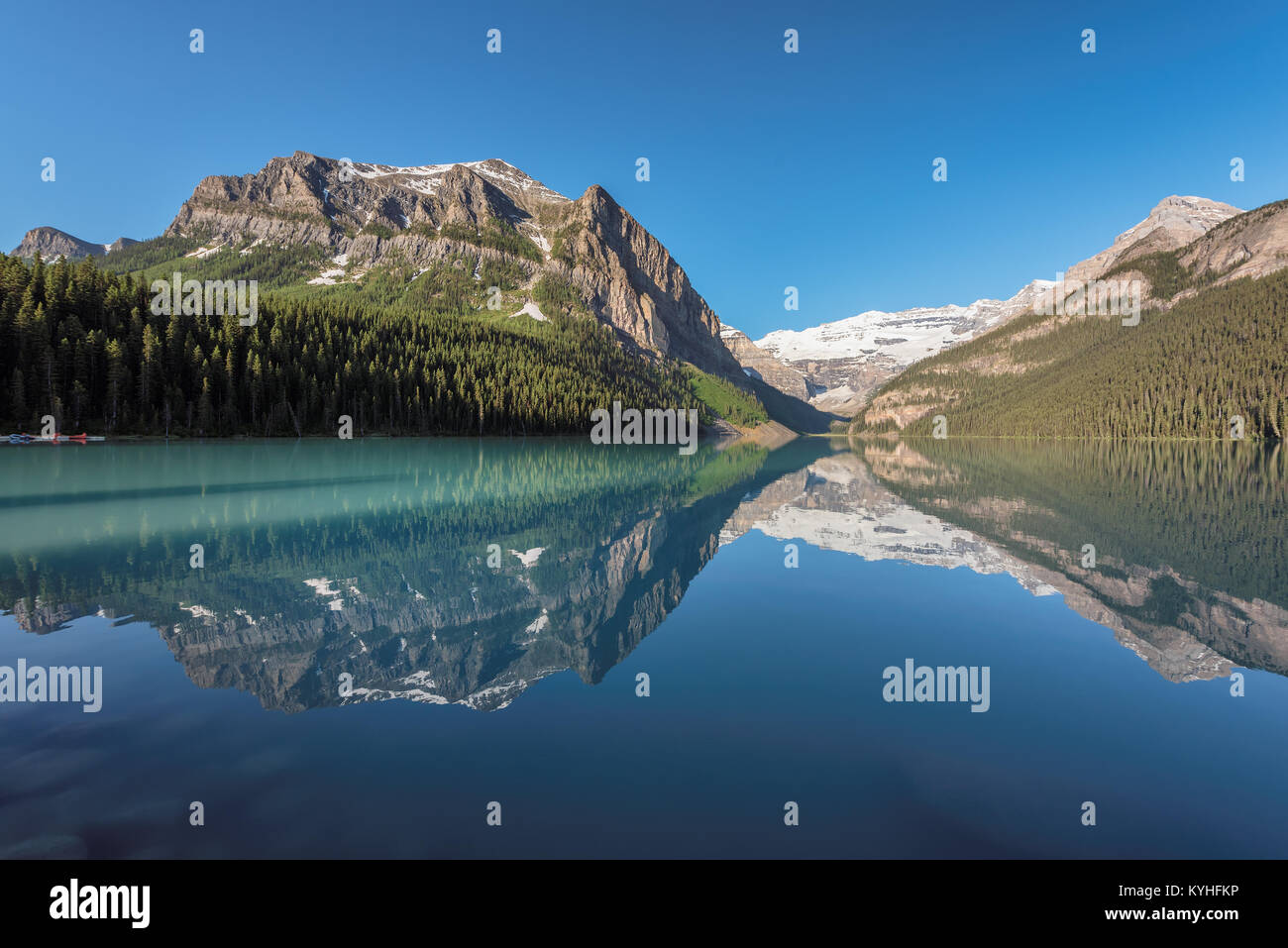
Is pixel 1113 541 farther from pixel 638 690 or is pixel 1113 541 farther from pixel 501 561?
pixel 501 561

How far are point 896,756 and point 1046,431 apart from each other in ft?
673

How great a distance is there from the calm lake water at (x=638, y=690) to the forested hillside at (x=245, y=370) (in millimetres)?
76783

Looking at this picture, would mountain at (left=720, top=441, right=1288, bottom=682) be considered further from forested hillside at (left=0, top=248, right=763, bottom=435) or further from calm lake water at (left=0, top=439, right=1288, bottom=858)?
forested hillside at (left=0, top=248, right=763, bottom=435)

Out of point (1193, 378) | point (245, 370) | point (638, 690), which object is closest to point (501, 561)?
point (638, 690)

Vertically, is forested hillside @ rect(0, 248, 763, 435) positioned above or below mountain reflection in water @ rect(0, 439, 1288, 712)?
above

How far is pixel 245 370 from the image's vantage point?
3750 inches

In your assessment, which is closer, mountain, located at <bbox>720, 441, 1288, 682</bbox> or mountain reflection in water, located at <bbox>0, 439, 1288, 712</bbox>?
mountain reflection in water, located at <bbox>0, 439, 1288, 712</bbox>

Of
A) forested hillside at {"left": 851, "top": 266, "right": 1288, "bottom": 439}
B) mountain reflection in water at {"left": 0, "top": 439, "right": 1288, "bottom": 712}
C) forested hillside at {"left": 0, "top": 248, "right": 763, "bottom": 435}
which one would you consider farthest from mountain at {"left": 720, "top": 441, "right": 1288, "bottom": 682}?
forested hillside at {"left": 851, "top": 266, "right": 1288, "bottom": 439}

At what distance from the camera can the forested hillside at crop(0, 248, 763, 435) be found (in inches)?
3044

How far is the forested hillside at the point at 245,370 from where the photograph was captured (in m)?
77.3

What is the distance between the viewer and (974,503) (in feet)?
112

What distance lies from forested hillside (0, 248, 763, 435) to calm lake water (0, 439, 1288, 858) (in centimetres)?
7678

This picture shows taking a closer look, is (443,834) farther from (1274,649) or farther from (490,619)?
(1274,649)
